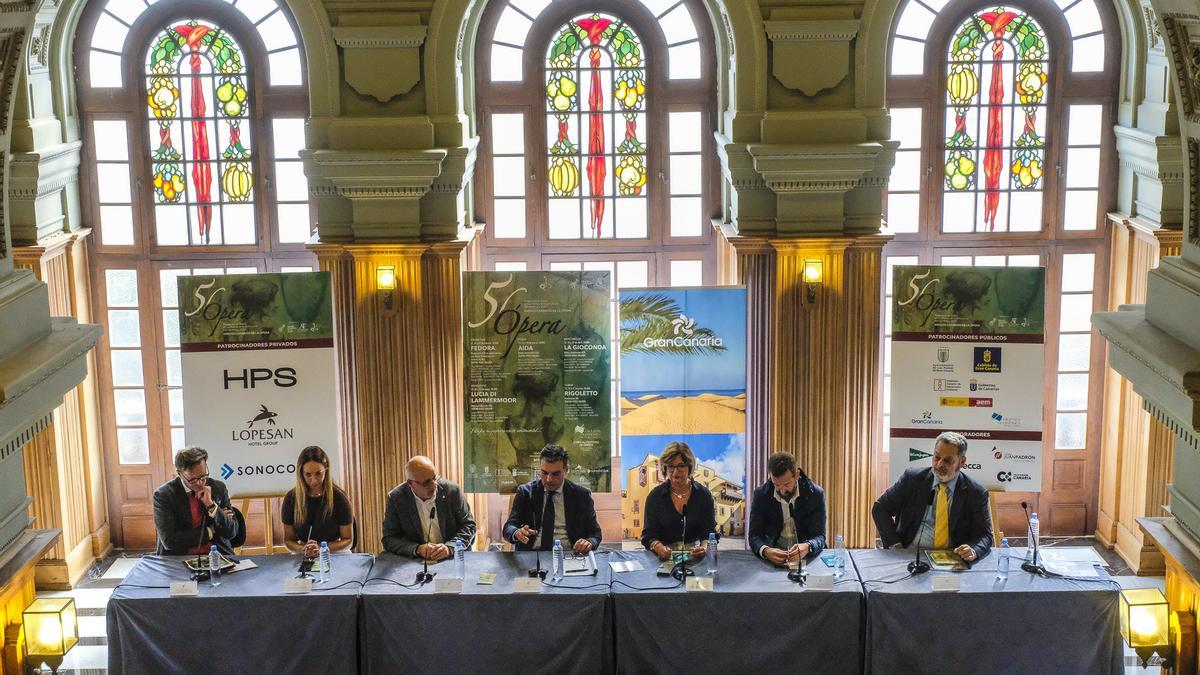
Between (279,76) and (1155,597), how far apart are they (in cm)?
665

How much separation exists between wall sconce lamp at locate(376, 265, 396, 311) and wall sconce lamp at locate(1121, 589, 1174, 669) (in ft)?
16.0

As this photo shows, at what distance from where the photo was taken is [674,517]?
745 centimetres

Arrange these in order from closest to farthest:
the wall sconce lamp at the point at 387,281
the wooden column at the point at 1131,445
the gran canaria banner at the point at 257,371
→ the gran canaria banner at the point at 257,371, the wall sconce lamp at the point at 387,281, the wooden column at the point at 1131,445

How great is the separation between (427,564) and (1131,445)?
5.32 meters

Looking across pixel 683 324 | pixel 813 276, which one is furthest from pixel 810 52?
pixel 683 324

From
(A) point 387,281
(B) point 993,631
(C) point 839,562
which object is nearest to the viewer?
(B) point 993,631

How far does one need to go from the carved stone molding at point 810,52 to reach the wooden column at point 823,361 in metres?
1.06

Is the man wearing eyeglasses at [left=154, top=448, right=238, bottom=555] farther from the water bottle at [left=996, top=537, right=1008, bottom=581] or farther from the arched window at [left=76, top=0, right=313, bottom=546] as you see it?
the water bottle at [left=996, top=537, right=1008, bottom=581]

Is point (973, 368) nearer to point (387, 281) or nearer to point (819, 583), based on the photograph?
point (819, 583)

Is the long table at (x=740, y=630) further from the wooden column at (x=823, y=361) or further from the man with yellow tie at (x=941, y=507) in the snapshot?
the wooden column at (x=823, y=361)

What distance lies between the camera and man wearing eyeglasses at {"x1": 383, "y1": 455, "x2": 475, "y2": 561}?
289 inches

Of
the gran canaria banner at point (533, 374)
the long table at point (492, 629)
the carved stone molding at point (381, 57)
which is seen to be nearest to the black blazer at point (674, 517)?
the long table at point (492, 629)

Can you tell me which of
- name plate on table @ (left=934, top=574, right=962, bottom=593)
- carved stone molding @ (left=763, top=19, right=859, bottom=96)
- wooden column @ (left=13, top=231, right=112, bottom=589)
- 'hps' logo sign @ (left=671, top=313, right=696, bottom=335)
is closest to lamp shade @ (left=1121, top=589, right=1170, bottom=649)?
name plate on table @ (left=934, top=574, right=962, bottom=593)

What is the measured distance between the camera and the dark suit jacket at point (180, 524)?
24.2ft
